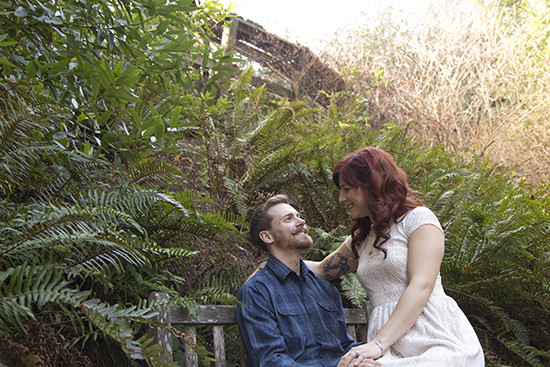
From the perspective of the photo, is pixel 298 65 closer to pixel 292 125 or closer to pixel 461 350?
pixel 292 125

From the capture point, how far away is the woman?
71.5 inches

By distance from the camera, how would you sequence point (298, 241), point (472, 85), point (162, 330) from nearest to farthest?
point (162, 330) → point (298, 241) → point (472, 85)

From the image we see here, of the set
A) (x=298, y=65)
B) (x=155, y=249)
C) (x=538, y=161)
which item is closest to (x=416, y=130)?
(x=538, y=161)

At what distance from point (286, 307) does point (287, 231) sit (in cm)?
45

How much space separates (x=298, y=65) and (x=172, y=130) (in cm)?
569

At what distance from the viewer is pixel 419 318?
192 cm

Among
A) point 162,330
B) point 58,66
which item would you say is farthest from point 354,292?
point 58,66

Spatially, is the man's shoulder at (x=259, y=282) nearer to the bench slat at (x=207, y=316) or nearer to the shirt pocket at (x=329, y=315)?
the bench slat at (x=207, y=316)

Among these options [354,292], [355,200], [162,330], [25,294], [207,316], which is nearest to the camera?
[25,294]

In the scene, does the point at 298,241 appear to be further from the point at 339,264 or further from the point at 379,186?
the point at 379,186

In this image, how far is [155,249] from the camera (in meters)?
1.76

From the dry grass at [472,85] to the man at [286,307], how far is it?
4.19 metres

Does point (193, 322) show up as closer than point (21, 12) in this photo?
No

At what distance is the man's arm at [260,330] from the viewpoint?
1850 millimetres
